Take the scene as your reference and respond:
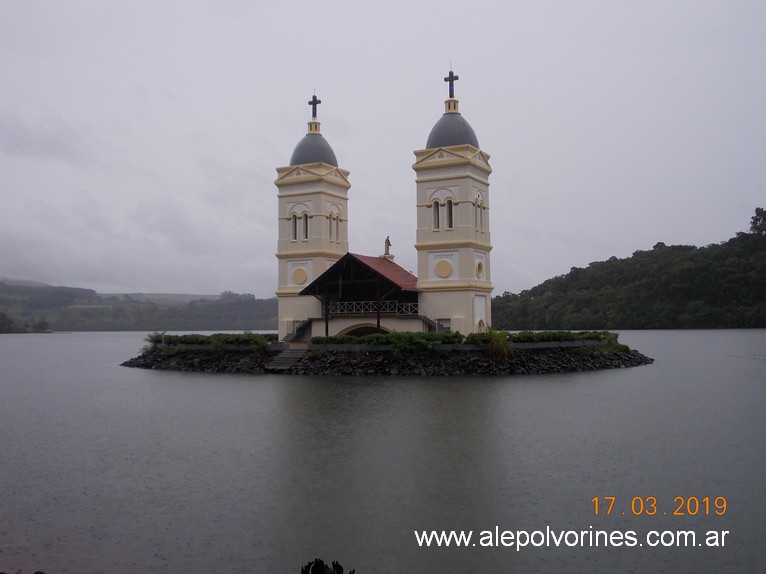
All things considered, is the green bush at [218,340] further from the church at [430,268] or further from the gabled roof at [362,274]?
the gabled roof at [362,274]

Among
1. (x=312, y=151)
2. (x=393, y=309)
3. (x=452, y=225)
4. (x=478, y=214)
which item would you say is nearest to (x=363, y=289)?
(x=393, y=309)

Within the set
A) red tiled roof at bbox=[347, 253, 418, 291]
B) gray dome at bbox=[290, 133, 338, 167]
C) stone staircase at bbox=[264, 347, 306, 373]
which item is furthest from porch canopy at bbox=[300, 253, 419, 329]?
gray dome at bbox=[290, 133, 338, 167]

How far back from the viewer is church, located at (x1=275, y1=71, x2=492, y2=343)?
40094 mm

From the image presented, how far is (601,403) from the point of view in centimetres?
2569

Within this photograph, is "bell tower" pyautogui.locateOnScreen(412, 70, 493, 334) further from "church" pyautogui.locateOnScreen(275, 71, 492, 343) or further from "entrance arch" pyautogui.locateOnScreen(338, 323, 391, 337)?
"entrance arch" pyautogui.locateOnScreen(338, 323, 391, 337)

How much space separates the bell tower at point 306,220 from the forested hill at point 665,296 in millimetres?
47306

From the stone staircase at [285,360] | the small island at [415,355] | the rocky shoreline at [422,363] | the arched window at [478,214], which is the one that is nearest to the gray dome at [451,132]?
the arched window at [478,214]

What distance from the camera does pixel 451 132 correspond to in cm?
4103

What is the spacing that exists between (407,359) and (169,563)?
84.4 feet

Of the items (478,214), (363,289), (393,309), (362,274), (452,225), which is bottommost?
(393,309)

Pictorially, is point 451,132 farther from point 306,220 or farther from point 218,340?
point 218,340

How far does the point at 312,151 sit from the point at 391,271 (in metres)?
9.36

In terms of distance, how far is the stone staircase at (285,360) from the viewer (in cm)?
3822

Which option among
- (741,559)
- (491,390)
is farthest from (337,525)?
(491,390)
